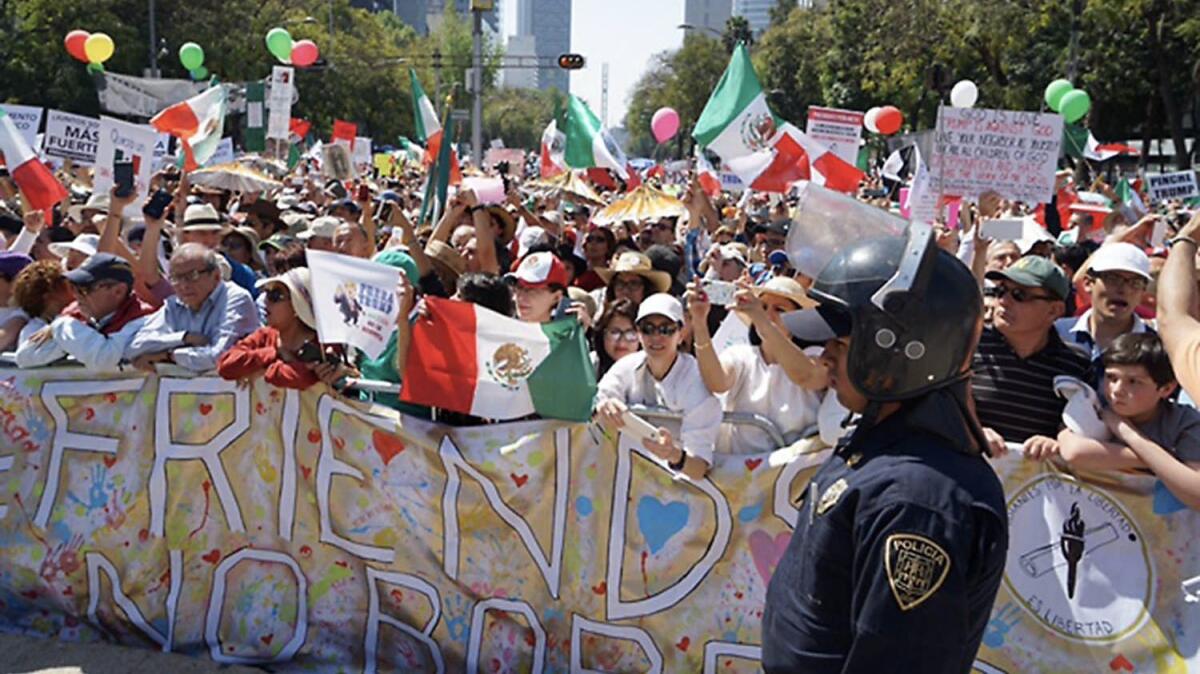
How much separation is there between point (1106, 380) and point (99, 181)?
7316 millimetres

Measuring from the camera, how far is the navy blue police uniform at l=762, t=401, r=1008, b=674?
5.88ft

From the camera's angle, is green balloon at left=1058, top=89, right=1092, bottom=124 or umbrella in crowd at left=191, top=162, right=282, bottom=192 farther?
green balloon at left=1058, top=89, right=1092, bottom=124

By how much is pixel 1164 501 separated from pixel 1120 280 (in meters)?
1.44

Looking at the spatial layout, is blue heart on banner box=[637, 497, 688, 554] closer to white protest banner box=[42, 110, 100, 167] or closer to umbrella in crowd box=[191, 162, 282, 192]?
white protest banner box=[42, 110, 100, 167]

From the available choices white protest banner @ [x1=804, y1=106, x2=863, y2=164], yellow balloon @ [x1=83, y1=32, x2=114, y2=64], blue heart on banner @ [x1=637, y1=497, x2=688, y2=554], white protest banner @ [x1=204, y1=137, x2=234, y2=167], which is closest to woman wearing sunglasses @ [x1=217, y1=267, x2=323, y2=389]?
blue heart on banner @ [x1=637, y1=497, x2=688, y2=554]

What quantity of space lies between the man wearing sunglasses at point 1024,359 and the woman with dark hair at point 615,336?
1581 mm

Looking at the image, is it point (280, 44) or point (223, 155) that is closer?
point (223, 155)

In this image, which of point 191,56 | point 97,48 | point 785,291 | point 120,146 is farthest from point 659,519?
point 191,56

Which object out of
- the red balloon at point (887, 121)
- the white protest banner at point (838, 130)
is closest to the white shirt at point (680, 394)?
the white protest banner at point (838, 130)

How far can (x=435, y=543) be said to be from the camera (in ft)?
14.6

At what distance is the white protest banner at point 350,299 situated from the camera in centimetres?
450

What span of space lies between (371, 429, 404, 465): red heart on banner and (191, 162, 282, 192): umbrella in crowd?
1056 centimetres

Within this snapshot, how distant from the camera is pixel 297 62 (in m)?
23.9

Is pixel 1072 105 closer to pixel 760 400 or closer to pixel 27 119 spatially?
pixel 27 119
